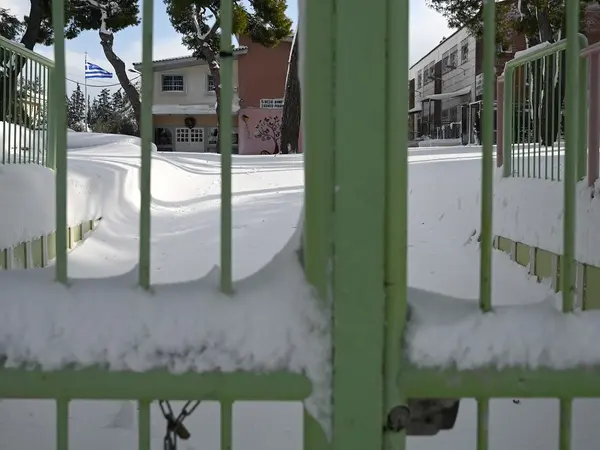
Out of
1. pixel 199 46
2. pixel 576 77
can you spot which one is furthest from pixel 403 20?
pixel 199 46

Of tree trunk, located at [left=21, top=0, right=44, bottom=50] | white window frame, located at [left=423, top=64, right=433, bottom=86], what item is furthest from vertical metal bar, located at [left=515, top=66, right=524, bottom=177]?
white window frame, located at [left=423, top=64, right=433, bottom=86]

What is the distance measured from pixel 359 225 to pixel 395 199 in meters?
0.08

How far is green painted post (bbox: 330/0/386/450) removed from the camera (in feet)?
3.60

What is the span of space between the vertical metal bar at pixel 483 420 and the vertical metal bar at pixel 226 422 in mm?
448

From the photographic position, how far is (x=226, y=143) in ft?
3.95

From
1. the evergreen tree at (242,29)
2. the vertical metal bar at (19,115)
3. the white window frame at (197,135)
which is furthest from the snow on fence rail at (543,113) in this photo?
the white window frame at (197,135)

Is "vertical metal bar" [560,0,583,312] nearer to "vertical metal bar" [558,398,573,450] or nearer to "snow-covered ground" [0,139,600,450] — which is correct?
"vertical metal bar" [558,398,573,450]

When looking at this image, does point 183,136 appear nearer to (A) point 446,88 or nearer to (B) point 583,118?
(A) point 446,88

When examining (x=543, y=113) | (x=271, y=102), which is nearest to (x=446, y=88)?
(x=271, y=102)

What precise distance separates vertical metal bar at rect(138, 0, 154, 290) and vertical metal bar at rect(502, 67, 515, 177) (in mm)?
3867

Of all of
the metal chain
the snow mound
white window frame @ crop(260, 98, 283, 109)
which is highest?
white window frame @ crop(260, 98, 283, 109)

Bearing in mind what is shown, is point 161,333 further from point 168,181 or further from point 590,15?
point 590,15

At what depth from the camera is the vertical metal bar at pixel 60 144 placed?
1183 mm

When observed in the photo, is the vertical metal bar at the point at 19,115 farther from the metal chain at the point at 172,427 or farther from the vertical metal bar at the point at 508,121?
the metal chain at the point at 172,427
